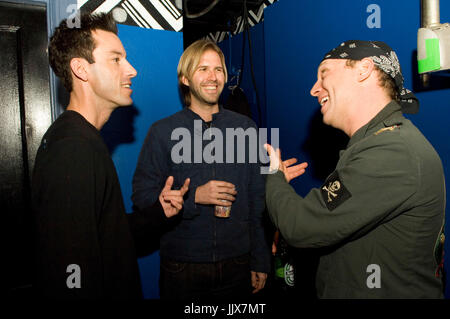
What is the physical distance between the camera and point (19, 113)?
78.8 inches

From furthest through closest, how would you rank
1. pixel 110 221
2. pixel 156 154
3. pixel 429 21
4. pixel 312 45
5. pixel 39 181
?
pixel 312 45 → pixel 156 154 → pixel 429 21 → pixel 110 221 → pixel 39 181

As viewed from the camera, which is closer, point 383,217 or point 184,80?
point 383,217

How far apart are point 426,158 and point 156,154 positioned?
1.42m

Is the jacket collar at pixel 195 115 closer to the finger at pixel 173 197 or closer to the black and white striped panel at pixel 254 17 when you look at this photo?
the finger at pixel 173 197

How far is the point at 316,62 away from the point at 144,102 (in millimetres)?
1271

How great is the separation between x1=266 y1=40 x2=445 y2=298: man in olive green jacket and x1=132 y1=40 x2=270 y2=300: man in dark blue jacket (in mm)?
694

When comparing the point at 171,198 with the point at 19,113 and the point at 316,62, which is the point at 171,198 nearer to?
the point at 19,113

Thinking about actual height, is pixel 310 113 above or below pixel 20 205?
above

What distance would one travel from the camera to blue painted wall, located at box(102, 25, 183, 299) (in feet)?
7.14

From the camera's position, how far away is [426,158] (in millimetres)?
1081

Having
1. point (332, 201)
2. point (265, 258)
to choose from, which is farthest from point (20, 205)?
point (332, 201)

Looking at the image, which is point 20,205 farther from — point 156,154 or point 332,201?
point 332,201

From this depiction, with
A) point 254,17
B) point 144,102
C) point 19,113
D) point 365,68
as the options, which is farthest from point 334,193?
point 254,17

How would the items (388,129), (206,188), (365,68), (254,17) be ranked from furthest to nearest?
1. (254,17)
2. (206,188)
3. (365,68)
4. (388,129)
